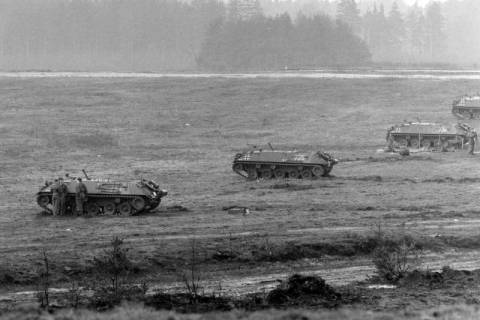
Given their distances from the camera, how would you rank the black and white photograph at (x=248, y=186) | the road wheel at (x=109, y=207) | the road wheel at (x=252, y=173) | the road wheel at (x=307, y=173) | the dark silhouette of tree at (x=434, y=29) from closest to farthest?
the black and white photograph at (x=248, y=186), the road wheel at (x=109, y=207), the road wheel at (x=307, y=173), the road wheel at (x=252, y=173), the dark silhouette of tree at (x=434, y=29)

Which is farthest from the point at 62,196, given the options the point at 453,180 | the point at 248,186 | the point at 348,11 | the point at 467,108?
the point at 348,11

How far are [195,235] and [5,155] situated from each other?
24.9 meters

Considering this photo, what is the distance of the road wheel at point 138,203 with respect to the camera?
102 feet

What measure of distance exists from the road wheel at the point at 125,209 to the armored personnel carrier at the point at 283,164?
30.7ft

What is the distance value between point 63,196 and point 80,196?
2.08 ft

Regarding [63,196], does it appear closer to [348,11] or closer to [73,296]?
[73,296]

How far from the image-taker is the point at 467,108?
55.8 metres

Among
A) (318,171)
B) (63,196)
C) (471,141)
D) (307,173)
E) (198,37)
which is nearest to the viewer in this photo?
(63,196)

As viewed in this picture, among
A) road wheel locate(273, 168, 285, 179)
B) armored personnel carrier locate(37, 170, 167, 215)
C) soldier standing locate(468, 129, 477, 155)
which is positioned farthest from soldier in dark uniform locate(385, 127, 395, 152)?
armored personnel carrier locate(37, 170, 167, 215)

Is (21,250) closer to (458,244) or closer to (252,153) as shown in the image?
(458,244)

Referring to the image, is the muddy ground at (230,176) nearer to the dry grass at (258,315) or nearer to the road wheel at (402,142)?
the road wheel at (402,142)

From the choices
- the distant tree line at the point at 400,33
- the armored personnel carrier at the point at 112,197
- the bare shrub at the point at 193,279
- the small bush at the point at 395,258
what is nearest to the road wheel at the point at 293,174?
the armored personnel carrier at the point at 112,197

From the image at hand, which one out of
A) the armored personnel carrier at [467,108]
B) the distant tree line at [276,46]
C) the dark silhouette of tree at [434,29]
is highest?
the dark silhouette of tree at [434,29]

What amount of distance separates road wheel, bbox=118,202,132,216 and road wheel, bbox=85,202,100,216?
950 millimetres
